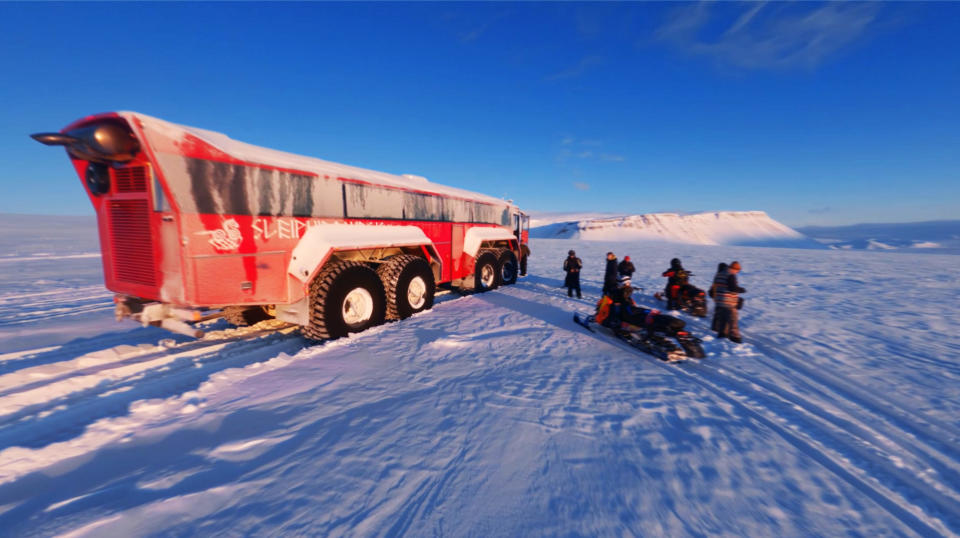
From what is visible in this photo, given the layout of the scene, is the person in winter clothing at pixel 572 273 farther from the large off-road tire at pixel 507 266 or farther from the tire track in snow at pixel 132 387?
the tire track in snow at pixel 132 387

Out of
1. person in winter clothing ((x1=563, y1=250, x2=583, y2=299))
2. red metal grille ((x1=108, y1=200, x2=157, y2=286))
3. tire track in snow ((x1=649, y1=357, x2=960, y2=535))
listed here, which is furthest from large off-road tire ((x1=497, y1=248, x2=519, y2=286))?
red metal grille ((x1=108, y1=200, x2=157, y2=286))

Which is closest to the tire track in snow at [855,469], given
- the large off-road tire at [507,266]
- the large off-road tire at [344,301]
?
the large off-road tire at [344,301]

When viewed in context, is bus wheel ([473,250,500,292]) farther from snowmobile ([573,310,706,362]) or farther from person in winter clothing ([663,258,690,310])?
person in winter clothing ([663,258,690,310])

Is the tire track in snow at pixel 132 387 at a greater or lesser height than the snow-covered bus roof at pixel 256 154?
lesser

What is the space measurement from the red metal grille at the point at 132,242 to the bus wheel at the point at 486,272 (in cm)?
646

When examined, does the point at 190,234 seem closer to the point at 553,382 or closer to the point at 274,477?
the point at 274,477

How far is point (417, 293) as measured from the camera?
6.93 m

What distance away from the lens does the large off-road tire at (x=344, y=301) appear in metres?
5.00

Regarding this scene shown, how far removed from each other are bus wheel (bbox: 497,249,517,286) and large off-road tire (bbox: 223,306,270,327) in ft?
20.3

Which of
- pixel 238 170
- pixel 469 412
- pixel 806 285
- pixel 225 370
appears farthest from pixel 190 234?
pixel 806 285

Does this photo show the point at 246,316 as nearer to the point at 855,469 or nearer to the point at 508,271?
the point at 508,271

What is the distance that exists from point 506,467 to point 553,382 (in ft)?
5.23

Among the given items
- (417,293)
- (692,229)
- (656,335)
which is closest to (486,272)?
(417,293)

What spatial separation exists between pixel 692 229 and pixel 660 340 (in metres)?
104
